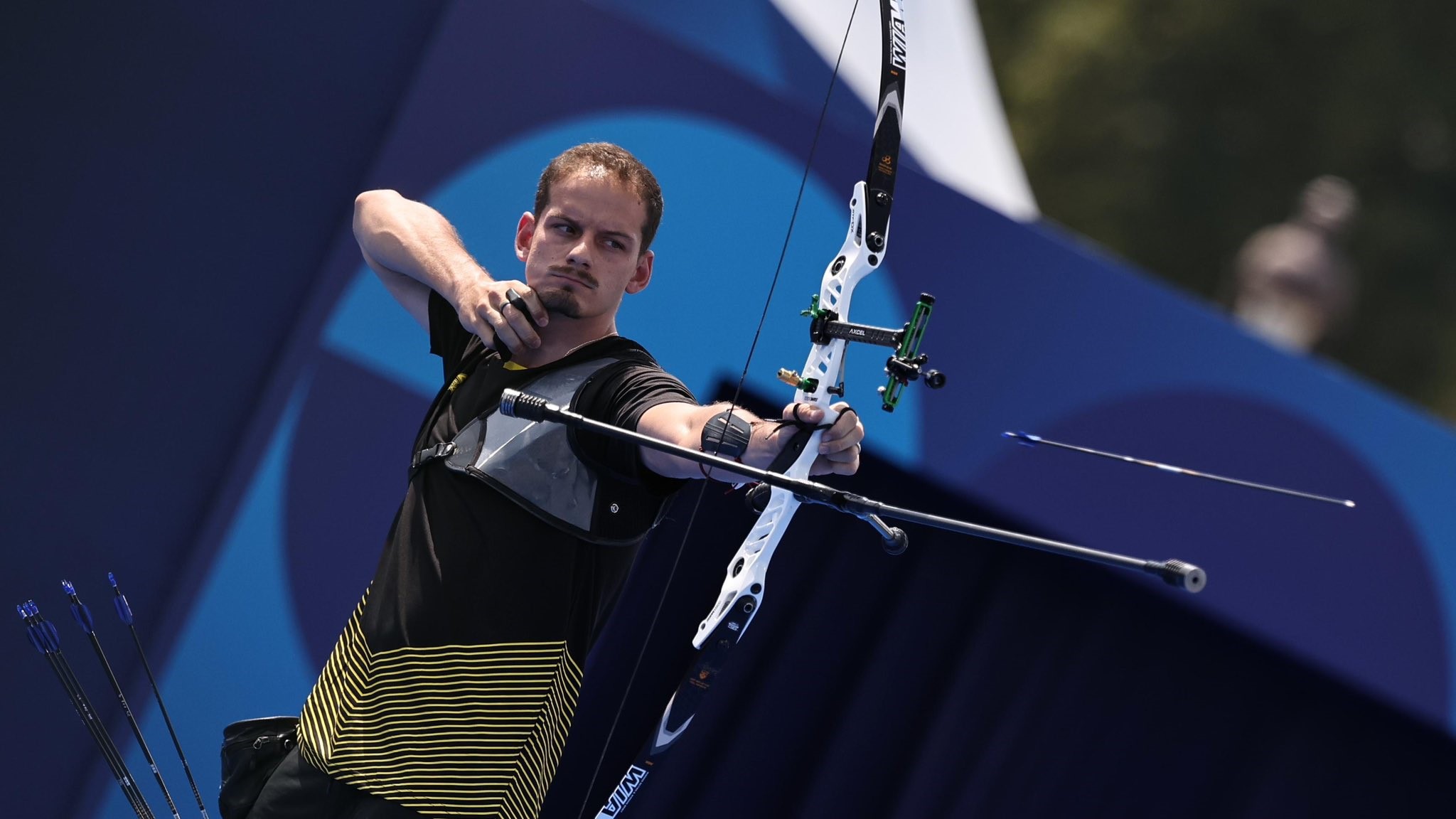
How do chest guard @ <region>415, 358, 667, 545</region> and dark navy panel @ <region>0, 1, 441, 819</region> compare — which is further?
dark navy panel @ <region>0, 1, 441, 819</region>

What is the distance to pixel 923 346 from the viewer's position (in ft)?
8.92

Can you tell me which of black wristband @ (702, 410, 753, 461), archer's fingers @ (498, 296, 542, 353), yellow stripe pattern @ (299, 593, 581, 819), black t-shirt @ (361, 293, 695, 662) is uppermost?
archer's fingers @ (498, 296, 542, 353)

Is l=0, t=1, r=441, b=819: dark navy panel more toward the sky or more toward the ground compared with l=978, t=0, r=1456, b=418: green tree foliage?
more toward the ground

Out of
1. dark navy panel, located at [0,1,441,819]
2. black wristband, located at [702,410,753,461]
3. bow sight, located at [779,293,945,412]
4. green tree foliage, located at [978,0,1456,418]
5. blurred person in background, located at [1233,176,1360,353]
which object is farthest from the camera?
green tree foliage, located at [978,0,1456,418]

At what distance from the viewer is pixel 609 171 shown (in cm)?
205

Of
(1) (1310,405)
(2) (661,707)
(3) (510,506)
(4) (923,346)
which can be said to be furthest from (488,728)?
(1) (1310,405)

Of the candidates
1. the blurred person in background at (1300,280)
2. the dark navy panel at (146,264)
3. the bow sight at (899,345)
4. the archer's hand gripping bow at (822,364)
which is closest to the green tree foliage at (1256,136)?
the blurred person in background at (1300,280)

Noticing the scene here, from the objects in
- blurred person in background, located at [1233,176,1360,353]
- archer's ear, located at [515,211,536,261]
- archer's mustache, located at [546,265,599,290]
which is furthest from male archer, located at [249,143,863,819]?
blurred person in background, located at [1233,176,1360,353]

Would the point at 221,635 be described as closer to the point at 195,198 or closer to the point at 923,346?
the point at 195,198

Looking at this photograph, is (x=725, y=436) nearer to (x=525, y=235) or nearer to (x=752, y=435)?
(x=752, y=435)

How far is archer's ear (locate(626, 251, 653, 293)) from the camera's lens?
6.86 ft

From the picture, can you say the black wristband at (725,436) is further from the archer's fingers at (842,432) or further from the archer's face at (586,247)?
the archer's face at (586,247)

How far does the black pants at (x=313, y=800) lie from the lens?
188cm

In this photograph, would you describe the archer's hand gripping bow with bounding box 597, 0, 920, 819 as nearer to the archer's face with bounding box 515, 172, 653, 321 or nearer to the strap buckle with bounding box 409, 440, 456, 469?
the archer's face with bounding box 515, 172, 653, 321
